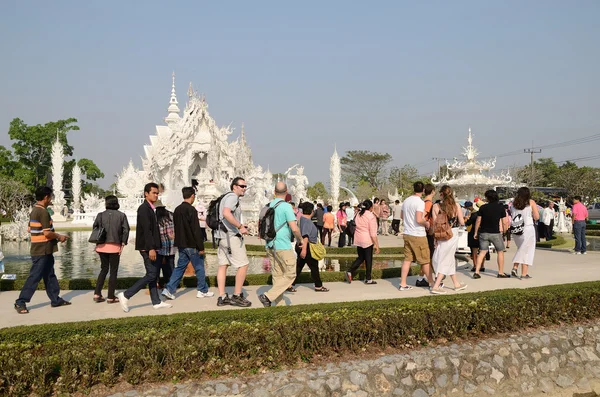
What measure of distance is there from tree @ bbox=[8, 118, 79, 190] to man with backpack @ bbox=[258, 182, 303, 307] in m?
54.9

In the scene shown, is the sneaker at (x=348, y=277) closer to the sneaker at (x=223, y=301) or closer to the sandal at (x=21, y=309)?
the sneaker at (x=223, y=301)

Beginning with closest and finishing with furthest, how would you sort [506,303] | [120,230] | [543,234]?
[506,303]
[120,230]
[543,234]

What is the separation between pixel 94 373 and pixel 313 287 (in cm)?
507

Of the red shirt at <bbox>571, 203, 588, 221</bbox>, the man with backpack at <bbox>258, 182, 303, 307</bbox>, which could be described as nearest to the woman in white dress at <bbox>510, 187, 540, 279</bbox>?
the red shirt at <bbox>571, 203, 588, 221</bbox>

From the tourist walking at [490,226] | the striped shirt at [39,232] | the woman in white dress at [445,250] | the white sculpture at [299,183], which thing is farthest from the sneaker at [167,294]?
the white sculpture at [299,183]

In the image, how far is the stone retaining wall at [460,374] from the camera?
5.69 metres

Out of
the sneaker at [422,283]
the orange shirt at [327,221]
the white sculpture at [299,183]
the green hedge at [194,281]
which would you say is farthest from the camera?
the white sculpture at [299,183]

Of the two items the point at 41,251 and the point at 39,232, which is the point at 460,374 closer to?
the point at 41,251

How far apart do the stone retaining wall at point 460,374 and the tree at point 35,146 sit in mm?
56616

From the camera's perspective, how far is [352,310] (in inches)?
270

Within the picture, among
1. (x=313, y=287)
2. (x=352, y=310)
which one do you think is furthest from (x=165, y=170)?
(x=352, y=310)

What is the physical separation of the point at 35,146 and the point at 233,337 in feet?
194

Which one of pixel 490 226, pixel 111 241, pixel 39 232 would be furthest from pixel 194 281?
pixel 490 226

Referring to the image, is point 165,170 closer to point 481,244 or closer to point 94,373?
point 481,244
